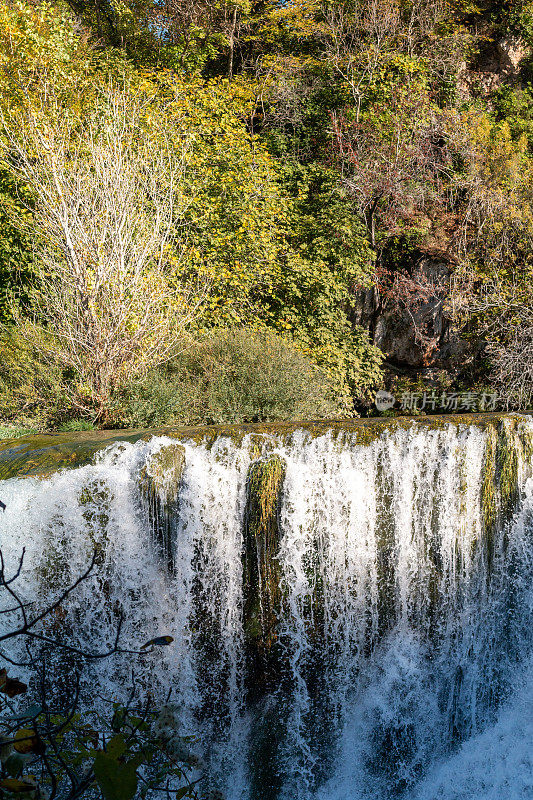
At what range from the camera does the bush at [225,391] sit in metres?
7.55

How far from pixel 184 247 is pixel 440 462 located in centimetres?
614

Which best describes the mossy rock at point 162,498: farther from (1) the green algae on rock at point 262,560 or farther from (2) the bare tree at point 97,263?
(2) the bare tree at point 97,263

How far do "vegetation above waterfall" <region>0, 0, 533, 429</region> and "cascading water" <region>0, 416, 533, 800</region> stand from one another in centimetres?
303

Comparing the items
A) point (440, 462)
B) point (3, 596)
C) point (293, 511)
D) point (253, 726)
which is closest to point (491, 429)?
point (440, 462)

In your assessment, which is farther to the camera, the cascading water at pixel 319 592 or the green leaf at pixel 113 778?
the cascading water at pixel 319 592

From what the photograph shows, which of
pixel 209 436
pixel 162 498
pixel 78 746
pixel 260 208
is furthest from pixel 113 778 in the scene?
pixel 260 208

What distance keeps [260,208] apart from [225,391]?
4.63 metres

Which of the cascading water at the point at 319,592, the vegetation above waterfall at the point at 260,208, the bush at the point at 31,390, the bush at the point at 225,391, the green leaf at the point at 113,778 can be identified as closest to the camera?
the green leaf at the point at 113,778

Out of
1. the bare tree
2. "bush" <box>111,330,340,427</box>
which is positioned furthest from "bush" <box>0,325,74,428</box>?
"bush" <box>111,330,340,427</box>

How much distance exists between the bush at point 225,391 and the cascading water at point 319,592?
9.80 ft

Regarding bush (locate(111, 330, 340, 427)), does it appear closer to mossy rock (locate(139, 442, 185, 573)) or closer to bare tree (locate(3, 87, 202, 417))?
bare tree (locate(3, 87, 202, 417))

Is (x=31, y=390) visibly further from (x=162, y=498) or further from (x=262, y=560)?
(x=262, y=560)

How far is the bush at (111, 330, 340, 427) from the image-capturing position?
24.8 ft

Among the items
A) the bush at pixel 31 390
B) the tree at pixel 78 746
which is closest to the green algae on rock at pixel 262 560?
the tree at pixel 78 746
